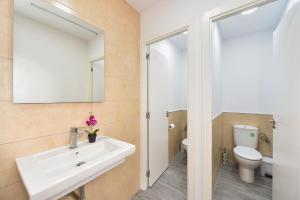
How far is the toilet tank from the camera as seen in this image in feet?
7.49

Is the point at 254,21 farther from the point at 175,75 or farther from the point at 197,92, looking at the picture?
the point at 197,92

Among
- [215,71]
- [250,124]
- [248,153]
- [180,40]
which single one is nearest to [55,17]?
[215,71]

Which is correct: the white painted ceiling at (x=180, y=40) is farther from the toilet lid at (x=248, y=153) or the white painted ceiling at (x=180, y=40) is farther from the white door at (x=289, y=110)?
the toilet lid at (x=248, y=153)

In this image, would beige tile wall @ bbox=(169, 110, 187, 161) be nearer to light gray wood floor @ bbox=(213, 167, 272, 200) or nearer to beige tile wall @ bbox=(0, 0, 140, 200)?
Answer: light gray wood floor @ bbox=(213, 167, 272, 200)

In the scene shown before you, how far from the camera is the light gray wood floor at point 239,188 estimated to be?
5.60ft

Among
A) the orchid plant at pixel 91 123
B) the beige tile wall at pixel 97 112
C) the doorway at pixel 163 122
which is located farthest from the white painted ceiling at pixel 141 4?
the orchid plant at pixel 91 123

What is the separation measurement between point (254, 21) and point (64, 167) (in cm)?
312

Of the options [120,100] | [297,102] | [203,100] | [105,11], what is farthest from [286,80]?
[105,11]

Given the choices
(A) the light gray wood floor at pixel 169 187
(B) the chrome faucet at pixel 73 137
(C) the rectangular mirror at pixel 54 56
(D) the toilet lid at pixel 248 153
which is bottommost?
(A) the light gray wood floor at pixel 169 187

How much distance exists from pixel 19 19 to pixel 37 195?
1.07m

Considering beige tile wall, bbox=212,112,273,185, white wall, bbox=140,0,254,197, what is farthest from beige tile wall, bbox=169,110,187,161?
white wall, bbox=140,0,254,197

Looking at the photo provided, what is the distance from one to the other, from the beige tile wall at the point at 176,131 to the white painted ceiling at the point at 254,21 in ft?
6.09

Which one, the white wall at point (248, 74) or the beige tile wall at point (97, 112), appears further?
the white wall at point (248, 74)

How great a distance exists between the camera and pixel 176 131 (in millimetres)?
3012
